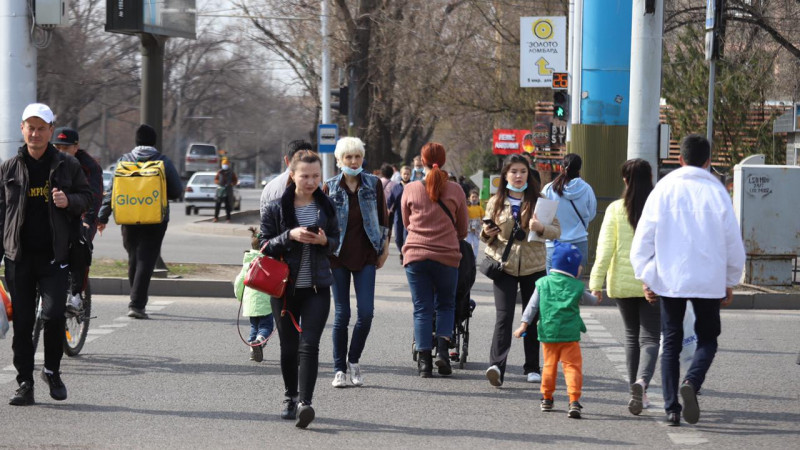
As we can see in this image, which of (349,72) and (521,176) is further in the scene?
(349,72)

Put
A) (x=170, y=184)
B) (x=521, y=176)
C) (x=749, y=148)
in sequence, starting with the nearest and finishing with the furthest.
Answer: (x=521, y=176) → (x=170, y=184) → (x=749, y=148)

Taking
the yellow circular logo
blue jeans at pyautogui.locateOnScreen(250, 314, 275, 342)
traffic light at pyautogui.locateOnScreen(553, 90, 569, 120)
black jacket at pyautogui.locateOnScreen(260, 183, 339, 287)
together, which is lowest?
blue jeans at pyautogui.locateOnScreen(250, 314, 275, 342)

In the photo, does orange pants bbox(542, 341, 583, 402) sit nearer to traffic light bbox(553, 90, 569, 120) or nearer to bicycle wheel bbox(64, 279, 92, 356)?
bicycle wheel bbox(64, 279, 92, 356)

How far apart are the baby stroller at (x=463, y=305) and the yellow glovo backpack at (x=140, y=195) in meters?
3.46

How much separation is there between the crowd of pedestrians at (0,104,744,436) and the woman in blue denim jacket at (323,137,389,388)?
0.4 inches

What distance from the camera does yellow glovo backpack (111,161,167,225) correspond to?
1187 centimetres

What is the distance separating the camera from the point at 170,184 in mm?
12125

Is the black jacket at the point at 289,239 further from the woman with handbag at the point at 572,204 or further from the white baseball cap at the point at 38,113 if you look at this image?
the woman with handbag at the point at 572,204

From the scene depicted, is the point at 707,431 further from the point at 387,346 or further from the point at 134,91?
the point at 134,91

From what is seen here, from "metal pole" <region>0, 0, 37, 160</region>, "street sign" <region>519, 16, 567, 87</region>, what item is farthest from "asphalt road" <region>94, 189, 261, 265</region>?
"street sign" <region>519, 16, 567, 87</region>

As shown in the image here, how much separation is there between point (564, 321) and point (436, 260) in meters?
1.60

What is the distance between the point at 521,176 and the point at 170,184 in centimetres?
448

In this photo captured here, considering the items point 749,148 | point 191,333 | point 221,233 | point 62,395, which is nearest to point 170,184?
Answer: point 191,333

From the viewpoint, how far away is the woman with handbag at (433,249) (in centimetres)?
907
